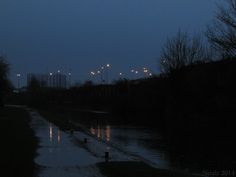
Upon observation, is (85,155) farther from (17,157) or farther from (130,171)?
(130,171)

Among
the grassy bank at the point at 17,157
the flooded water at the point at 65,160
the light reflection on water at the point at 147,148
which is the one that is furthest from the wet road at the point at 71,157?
the light reflection on water at the point at 147,148

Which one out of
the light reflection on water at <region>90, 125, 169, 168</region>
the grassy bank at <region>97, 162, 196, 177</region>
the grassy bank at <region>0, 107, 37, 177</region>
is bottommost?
the light reflection on water at <region>90, 125, 169, 168</region>

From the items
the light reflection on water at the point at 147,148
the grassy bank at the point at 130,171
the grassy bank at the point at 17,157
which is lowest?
the light reflection on water at the point at 147,148

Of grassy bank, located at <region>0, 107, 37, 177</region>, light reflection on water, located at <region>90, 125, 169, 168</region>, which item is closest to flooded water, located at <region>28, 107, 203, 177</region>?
light reflection on water, located at <region>90, 125, 169, 168</region>

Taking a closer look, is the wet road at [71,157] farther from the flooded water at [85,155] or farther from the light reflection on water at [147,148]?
the light reflection on water at [147,148]

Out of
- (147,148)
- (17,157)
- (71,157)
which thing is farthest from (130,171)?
(147,148)

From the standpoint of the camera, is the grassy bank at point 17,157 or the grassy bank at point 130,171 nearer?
the grassy bank at point 17,157

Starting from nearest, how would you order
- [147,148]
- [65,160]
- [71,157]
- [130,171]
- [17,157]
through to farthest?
[130,171], [17,157], [65,160], [71,157], [147,148]

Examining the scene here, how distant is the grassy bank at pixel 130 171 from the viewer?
18.1m

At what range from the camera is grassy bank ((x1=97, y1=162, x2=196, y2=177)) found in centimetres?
1808

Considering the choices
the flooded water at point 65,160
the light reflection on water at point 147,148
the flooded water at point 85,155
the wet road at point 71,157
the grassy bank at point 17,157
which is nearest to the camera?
the grassy bank at point 17,157

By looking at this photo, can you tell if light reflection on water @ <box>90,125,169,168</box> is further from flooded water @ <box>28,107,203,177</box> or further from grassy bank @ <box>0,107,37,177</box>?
grassy bank @ <box>0,107,37,177</box>

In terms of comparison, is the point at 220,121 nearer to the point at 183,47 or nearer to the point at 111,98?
the point at 183,47

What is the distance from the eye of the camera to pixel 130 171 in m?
18.9
